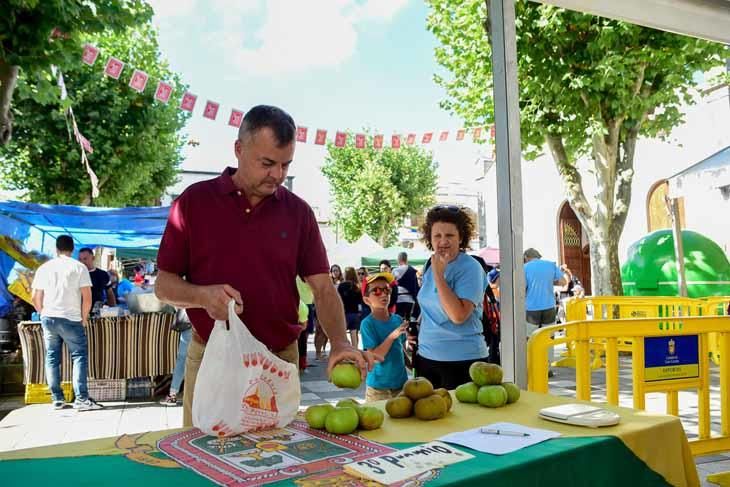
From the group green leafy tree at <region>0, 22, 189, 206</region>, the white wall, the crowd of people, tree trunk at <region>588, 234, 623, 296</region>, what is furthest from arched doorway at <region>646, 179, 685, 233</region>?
the crowd of people

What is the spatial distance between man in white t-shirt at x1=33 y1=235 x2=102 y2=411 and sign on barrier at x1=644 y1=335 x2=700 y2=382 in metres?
6.12

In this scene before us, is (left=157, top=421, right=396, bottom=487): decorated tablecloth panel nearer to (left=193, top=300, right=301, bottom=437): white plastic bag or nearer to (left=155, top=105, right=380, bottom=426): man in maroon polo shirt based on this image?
(left=193, top=300, right=301, bottom=437): white plastic bag

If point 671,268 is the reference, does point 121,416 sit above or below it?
below

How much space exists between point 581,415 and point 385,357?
1.87 meters

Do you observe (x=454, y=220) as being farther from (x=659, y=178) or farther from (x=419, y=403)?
(x=659, y=178)

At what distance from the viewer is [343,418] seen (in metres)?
2.02

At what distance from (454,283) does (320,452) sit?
1934 millimetres

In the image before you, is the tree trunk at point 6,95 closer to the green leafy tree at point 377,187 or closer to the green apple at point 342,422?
the green apple at point 342,422

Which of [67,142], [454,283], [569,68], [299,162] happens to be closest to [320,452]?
[454,283]

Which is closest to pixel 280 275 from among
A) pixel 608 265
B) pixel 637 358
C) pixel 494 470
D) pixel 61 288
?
pixel 494 470

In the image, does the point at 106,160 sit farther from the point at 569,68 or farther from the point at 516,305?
the point at 516,305

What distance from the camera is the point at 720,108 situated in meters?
17.3

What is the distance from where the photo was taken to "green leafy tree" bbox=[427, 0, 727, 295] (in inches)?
380

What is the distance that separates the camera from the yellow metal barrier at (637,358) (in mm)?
3682
